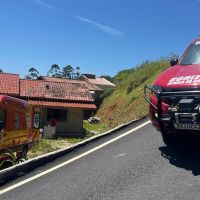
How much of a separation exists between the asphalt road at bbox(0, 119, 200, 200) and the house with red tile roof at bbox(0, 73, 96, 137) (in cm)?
2568

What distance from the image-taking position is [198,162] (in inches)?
281

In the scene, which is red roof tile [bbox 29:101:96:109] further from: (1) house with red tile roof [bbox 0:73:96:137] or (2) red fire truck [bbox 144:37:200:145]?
(2) red fire truck [bbox 144:37:200:145]

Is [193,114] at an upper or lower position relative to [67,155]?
upper

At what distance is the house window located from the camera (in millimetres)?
35597

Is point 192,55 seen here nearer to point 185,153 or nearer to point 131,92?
point 185,153

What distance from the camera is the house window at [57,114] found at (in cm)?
3560

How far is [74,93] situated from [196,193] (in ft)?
105

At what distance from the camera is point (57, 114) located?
1419 inches

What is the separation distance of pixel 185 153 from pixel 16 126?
741 centimetres

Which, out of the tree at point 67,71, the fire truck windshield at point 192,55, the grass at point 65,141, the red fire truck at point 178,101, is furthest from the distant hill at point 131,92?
the tree at point 67,71

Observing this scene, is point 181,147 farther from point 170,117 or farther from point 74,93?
point 74,93

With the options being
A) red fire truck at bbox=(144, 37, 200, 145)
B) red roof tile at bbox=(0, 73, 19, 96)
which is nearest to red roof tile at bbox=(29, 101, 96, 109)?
red roof tile at bbox=(0, 73, 19, 96)

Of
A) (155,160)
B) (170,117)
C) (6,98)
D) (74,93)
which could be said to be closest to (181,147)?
(155,160)

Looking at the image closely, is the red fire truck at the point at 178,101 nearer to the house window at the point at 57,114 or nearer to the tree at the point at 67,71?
the house window at the point at 57,114
